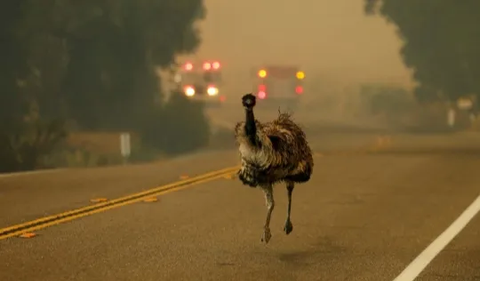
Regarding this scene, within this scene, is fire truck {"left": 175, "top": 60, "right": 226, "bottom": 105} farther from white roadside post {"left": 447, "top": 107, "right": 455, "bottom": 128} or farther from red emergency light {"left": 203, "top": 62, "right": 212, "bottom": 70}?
white roadside post {"left": 447, "top": 107, "right": 455, "bottom": 128}

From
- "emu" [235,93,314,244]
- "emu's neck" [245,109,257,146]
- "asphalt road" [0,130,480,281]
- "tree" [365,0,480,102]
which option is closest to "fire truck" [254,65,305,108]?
"tree" [365,0,480,102]

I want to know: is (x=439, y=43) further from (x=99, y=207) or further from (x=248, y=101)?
(x=248, y=101)

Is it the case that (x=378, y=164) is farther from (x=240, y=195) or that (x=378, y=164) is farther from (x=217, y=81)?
(x=217, y=81)

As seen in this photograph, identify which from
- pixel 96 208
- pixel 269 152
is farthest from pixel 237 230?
pixel 96 208

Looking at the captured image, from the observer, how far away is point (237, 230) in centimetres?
1052

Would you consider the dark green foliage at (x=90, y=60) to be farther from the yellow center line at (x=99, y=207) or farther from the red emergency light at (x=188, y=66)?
the yellow center line at (x=99, y=207)

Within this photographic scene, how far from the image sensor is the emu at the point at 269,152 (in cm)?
815

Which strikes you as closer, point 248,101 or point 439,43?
point 248,101

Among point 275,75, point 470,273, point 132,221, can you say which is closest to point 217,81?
point 275,75

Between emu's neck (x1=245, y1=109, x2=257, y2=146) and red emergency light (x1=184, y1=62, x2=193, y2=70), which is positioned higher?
red emergency light (x1=184, y1=62, x2=193, y2=70)

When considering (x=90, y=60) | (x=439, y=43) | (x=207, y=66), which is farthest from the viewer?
(x=439, y=43)

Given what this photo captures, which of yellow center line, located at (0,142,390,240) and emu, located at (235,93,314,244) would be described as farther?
yellow center line, located at (0,142,390,240)

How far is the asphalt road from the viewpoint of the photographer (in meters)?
8.06

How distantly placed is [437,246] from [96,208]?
17.0 feet
